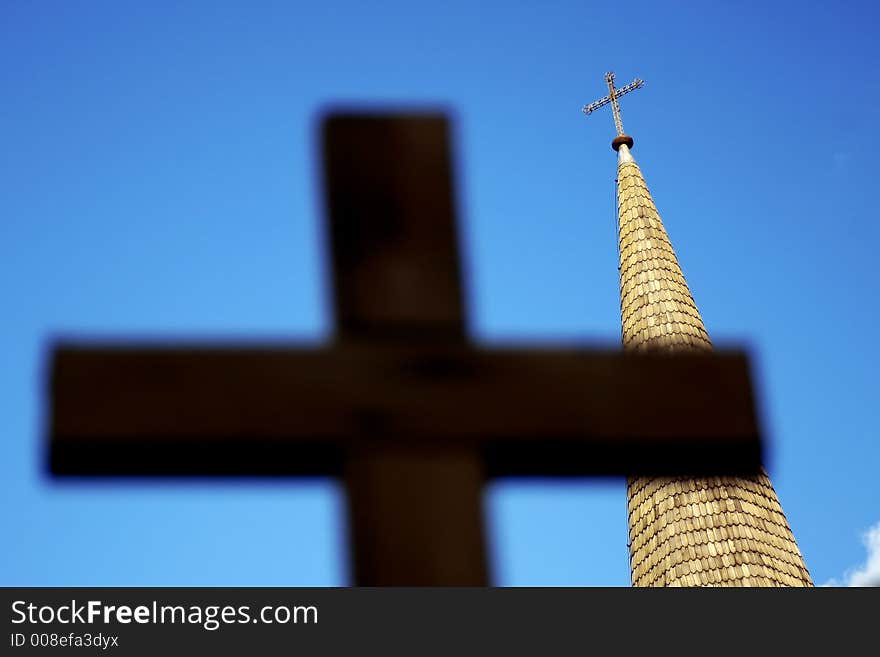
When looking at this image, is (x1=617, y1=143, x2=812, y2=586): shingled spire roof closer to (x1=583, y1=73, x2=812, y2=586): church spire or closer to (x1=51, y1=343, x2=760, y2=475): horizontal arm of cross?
(x1=583, y1=73, x2=812, y2=586): church spire

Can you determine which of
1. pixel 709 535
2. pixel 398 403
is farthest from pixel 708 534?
pixel 398 403

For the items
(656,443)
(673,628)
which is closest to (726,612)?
(673,628)

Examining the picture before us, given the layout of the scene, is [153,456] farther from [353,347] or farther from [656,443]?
[656,443]

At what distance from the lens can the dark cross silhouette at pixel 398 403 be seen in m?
2.00

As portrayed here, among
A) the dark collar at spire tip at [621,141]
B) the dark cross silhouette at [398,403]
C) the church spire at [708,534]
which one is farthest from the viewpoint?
the dark collar at spire tip at [621,141]

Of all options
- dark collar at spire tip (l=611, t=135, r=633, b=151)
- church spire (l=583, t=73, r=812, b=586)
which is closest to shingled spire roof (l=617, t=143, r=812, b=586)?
church spire (l=583, t=73, r=812, b=586)

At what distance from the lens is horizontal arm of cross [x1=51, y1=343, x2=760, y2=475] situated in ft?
6.64

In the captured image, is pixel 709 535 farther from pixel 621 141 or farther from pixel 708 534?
pixel 621 141

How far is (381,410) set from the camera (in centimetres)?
207

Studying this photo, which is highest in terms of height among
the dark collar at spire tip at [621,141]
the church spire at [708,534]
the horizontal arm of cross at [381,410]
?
the dark collar at spire tip at [621,141]

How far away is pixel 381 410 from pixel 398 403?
3 centimetres

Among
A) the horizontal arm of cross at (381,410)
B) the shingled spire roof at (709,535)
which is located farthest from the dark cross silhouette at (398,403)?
the shingled spire roof at (709,535)

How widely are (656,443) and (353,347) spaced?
20.3 inches

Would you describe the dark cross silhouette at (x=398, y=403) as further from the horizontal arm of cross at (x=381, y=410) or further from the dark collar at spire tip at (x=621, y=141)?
the dark collar at spire tip at (x=621, y=141)
